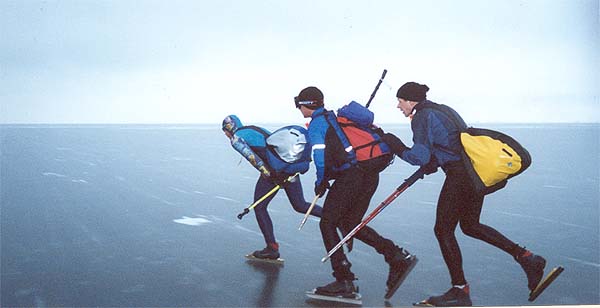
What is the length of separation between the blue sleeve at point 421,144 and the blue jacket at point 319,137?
541 mm

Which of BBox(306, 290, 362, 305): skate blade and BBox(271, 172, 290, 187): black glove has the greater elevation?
BBox(271, 172, 290, 187): black glove

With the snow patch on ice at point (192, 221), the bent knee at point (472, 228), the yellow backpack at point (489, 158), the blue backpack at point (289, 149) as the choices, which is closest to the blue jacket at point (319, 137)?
the blue backpack at point (289, 149)

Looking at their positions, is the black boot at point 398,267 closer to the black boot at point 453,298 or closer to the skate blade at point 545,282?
the black boot at point 453,298

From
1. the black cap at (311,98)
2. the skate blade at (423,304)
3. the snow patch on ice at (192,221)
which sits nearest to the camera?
the skate blade at (423,304)

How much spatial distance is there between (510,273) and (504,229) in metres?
1.50

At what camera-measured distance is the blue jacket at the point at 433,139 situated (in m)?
4.03

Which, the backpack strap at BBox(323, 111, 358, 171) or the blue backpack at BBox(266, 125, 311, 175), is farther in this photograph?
the blue backpack at BBox(266, 125, 311, 175)

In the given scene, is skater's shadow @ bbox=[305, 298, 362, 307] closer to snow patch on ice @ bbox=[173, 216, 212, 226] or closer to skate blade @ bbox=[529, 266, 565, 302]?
skate blade @ bbox=[529, 266, 565, 302]

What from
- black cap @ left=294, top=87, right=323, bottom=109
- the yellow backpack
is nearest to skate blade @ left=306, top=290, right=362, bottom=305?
the yellow backpack

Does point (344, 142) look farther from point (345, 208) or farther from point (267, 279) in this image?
point (267, 279)

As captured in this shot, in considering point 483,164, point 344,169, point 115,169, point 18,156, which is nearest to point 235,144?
point 344,169

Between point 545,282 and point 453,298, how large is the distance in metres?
0.65

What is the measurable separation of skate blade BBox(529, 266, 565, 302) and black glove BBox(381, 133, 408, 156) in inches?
49.9

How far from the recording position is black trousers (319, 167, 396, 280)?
4.25 m
